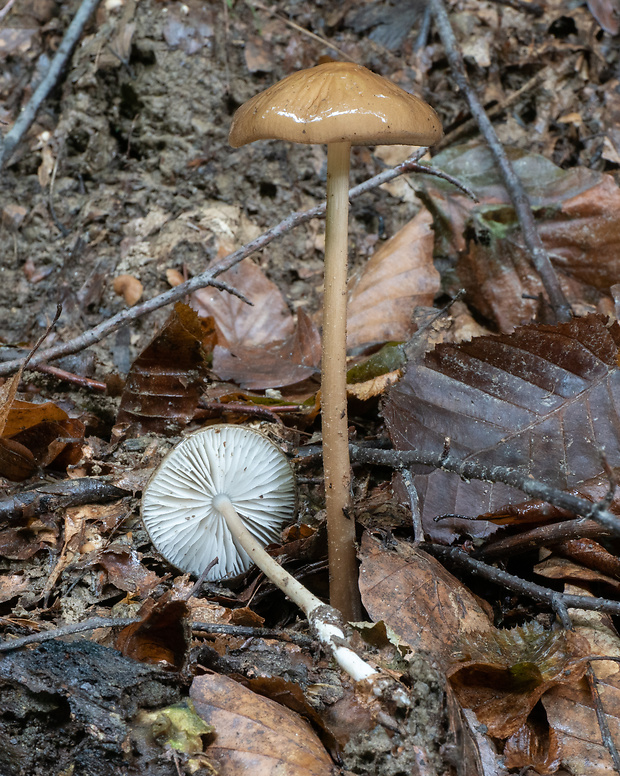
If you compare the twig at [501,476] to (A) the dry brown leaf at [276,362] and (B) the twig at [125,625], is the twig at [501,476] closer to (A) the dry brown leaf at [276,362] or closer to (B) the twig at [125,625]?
(B) the twig at [125,625]

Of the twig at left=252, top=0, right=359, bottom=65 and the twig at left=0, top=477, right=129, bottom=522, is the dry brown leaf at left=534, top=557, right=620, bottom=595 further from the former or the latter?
the twig at left=252, top=0, right=359, bottom=65

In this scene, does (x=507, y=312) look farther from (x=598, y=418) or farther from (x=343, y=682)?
(x=343, y=682)

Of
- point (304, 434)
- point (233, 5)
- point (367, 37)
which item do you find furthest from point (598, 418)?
point (233, 5)

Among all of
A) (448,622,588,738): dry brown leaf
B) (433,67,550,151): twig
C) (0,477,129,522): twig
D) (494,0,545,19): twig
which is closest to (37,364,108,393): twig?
(0,477,129,522): twig

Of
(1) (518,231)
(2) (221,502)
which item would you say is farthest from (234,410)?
(1) (518,231)

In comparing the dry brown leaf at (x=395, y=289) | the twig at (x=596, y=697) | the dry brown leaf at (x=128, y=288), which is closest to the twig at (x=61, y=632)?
the twig at (x=596, y=697)

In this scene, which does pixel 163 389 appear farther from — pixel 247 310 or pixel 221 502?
pixel 247 310
